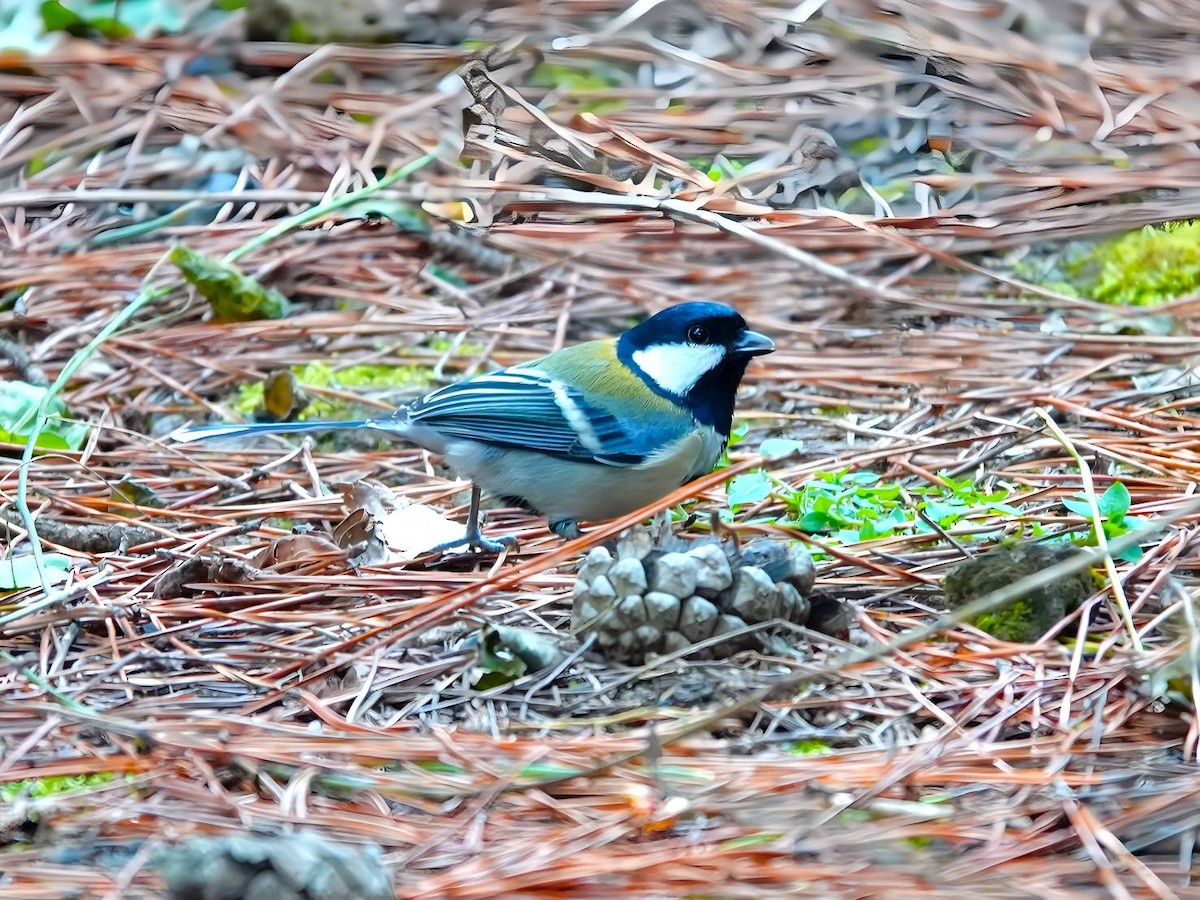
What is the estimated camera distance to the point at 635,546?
7.27ft

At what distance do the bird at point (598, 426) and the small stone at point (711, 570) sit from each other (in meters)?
Answer: 0.80

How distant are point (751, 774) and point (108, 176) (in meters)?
3.73

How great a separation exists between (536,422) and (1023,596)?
1216mm

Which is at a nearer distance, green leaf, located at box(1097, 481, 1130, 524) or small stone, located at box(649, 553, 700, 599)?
small stone, located at box(649, 553, 700, 599)

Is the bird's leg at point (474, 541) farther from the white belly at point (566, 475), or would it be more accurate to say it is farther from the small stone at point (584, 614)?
the small stone at point (584, 614)

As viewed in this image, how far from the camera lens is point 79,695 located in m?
2.05

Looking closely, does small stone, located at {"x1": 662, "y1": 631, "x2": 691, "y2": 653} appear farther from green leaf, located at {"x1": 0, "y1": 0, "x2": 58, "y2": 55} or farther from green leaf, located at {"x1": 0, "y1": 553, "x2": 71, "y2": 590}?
green leaf, located at {"x1": 0, "y1": 0, "x2": 58, "y2": 55}

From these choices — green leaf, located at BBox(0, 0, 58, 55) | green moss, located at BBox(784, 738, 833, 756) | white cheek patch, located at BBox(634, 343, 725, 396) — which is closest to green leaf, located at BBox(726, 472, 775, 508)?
white cheek patch, located at BBox(634, 343, 725, 396)

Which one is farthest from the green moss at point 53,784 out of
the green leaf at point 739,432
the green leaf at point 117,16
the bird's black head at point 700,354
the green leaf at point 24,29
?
the green leaf at point 117,16

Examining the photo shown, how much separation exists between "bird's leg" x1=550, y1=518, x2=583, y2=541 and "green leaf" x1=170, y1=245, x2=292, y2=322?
1583mm

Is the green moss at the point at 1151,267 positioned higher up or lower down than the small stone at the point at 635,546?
lower down

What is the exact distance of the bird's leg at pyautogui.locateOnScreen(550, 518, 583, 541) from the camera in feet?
9.63

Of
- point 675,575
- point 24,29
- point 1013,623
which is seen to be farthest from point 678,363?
point 24,29

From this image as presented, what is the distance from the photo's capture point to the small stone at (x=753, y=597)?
2125 millimetres
